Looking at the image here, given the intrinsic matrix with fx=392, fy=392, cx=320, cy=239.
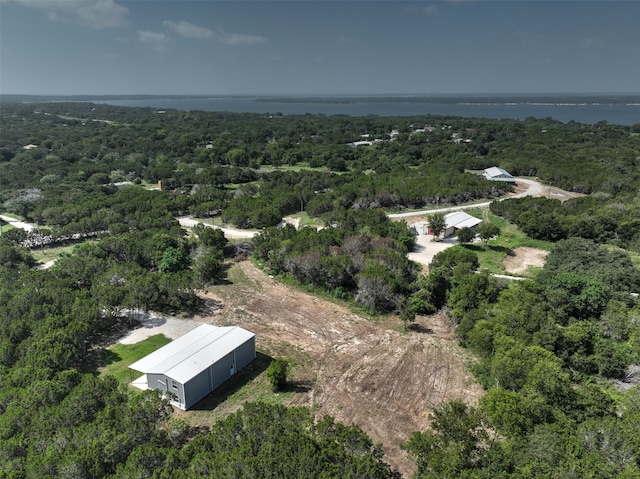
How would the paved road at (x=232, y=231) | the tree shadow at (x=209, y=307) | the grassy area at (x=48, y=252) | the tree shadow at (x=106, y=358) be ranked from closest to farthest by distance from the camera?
the tree shadow at (x=106, y=358)
the tree shadow at (x=209, y=307)
the grassy area at (x=48, y=252)
the paved road at (x=232, y=231)

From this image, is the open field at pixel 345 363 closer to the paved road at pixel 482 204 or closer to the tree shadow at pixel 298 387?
the tree shadow at pixel 298 387

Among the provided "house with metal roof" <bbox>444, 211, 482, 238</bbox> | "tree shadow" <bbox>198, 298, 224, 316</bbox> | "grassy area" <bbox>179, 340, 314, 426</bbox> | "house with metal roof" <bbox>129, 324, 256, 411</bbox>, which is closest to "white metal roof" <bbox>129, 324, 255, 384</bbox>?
"house with metal roof" <bbox>129, 324, 256, 411</bbox>

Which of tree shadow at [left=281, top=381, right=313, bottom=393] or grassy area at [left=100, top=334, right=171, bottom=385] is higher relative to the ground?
grassy area at [left=100, top=334, right=171, bottom=385]

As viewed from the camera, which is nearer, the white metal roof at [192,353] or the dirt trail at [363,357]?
the dirt trail at [363,357]

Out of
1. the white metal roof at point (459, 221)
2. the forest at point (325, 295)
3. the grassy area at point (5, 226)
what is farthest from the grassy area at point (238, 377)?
the grassy area at point (5, 226)

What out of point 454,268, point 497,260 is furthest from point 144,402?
point 497,260

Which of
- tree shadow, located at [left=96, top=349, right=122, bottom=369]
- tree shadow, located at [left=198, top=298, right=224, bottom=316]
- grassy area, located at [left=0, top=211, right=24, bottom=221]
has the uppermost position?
grassy area, located at [left=0, top=211, right=24, bottom=221]

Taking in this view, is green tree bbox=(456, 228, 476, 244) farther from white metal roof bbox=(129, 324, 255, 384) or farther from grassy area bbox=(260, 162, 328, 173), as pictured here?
grassy area bbox=(260, 162, 328, 173)
